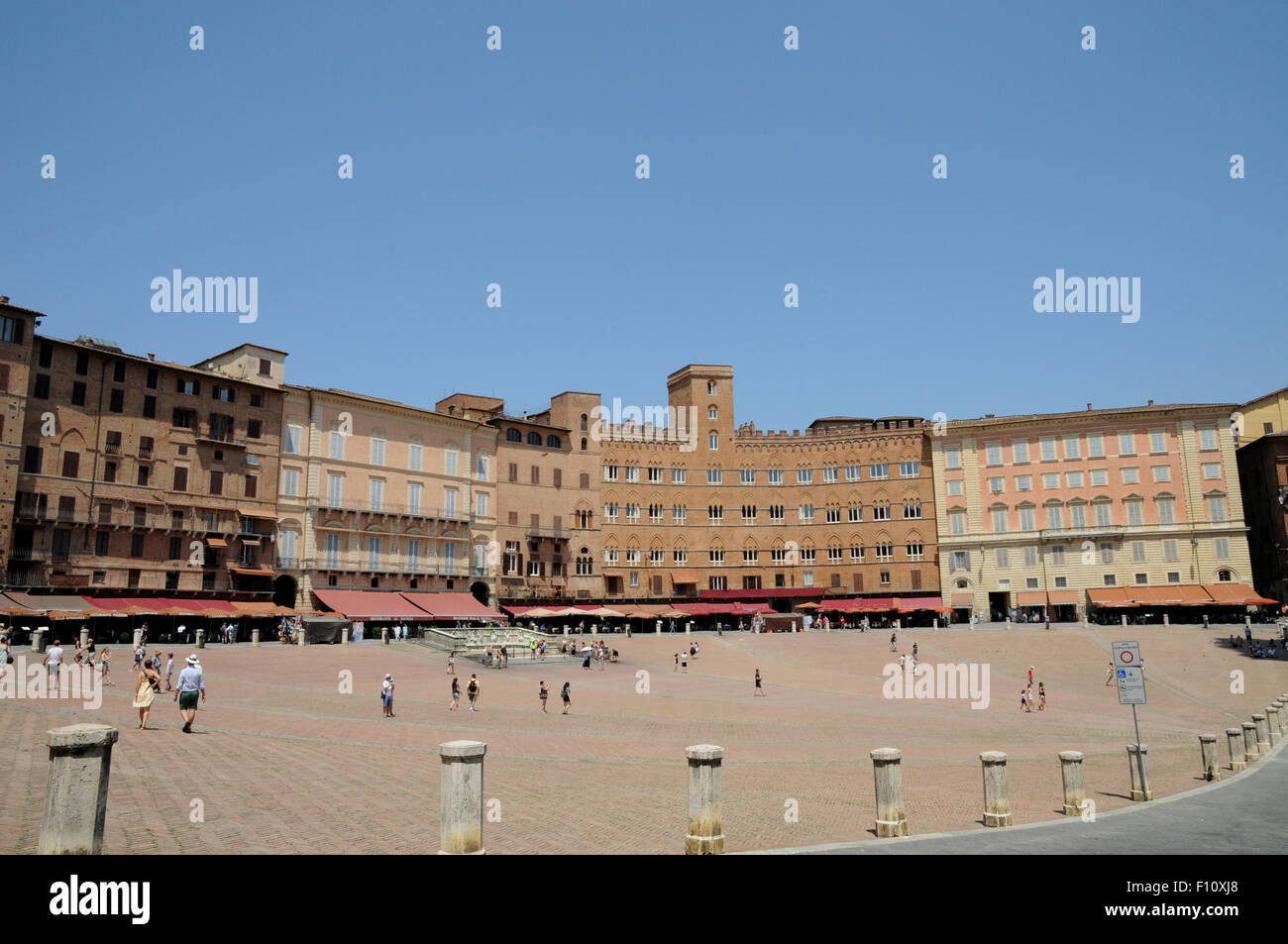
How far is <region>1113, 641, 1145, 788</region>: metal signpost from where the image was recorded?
14.7 meters

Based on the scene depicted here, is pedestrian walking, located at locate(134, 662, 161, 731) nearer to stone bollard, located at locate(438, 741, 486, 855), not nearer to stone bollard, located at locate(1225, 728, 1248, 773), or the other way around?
stone bollard, located at locate(438, 741, 486, 855)

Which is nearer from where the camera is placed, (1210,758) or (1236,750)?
(1210,758)

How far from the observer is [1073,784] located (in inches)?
528

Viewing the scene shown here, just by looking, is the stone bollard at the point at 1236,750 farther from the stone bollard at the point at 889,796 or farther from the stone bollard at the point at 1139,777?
the stone bollard at the point at 889,796

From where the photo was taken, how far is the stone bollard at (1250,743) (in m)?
18.9

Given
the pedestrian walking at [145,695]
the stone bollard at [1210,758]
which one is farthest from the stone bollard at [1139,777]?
the pedestrian walking at [145,695]

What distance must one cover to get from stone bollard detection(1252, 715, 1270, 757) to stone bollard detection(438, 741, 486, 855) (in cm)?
1934

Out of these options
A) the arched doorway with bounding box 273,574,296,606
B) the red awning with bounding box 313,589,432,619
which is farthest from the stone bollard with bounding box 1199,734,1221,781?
the arched doorway with bounding box 273,574,296,606

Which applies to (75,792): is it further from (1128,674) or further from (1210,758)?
(1210,758)

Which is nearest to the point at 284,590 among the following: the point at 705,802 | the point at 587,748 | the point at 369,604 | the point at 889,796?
the point at 369,604

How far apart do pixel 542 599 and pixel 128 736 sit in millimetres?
54965

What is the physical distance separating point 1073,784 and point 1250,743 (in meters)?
8.94

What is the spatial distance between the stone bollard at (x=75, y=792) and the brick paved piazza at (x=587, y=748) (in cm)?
326
